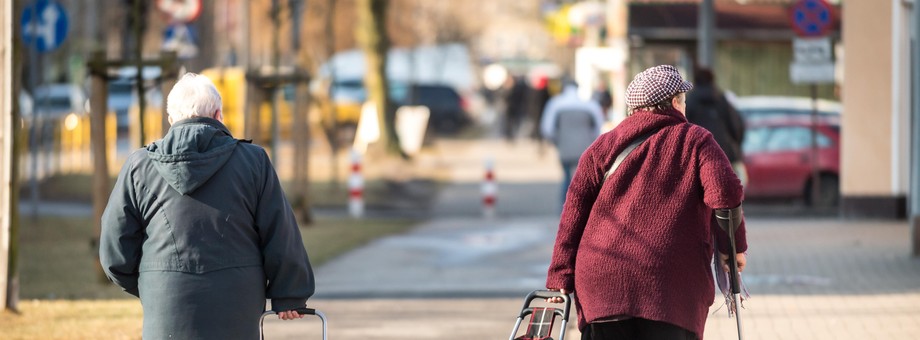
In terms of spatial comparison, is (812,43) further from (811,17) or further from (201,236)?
(201,236)

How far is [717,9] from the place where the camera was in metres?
24.9

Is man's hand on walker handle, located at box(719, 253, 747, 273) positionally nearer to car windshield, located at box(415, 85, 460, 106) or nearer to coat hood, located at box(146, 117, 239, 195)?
coat hood, located at box(146, 117, 239, 195)

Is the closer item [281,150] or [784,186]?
[784,186]

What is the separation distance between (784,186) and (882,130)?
1.97m

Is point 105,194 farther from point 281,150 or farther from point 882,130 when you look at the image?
point 281,150

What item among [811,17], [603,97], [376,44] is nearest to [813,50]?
[811,17]

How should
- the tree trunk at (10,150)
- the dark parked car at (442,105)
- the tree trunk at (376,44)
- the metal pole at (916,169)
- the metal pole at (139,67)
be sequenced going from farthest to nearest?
the dark parked car at (442,105), the tree trunk at (376,44), the metal pole at (916,169), the metal pole at (139,67), the tree trunk at (10,150)

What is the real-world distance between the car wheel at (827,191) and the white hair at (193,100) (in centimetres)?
1545

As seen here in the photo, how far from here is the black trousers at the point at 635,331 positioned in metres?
5.26

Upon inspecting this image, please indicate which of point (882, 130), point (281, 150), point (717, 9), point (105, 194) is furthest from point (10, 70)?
point (281, 150)

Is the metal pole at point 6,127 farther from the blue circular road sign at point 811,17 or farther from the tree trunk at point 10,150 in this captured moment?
the blue circular road sign at point 811,17

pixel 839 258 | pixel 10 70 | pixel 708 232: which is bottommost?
pixel 839 258

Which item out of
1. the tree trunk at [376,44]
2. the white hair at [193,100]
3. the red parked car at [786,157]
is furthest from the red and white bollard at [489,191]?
the white hair at [193,100]

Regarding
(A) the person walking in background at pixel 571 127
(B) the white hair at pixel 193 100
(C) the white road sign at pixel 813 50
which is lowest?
(A) the person walking in background at pixel 571 127
